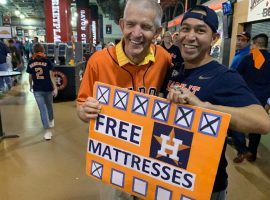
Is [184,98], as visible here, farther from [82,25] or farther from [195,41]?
[82,25]

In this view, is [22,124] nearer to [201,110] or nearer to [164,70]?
[164,70]

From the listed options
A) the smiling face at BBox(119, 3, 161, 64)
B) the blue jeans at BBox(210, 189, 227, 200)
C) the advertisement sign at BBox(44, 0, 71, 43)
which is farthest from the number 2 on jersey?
the advertisement sign at BBox(44, 0, 71, 43)

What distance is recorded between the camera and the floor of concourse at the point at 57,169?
2797 millimetres

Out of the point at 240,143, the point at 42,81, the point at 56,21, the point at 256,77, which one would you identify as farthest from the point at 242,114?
the point at 56,21

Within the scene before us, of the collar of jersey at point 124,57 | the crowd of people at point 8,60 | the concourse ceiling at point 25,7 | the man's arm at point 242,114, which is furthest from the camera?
the concourse ceiling at point 25,7

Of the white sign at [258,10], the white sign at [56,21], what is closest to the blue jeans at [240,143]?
the white sign at [258,10]

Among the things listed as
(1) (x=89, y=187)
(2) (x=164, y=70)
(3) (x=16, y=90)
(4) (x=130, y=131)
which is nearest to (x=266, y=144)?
(1) (x=89, y=187)

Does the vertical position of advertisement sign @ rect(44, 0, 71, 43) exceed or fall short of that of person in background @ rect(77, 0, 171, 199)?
it exceeds it

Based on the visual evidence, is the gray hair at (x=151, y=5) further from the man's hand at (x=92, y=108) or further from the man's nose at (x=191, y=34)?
the man's hand at (x=92, y=108)

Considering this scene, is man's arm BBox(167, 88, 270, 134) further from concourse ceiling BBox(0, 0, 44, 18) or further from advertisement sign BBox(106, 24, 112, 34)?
advertisement sign BBox(106, 24, 112, 34)

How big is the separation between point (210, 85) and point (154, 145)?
342 mm

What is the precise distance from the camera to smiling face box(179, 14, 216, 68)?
3.91ft

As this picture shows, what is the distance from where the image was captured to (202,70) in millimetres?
1194

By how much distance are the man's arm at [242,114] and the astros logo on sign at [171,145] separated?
5.3 inches
